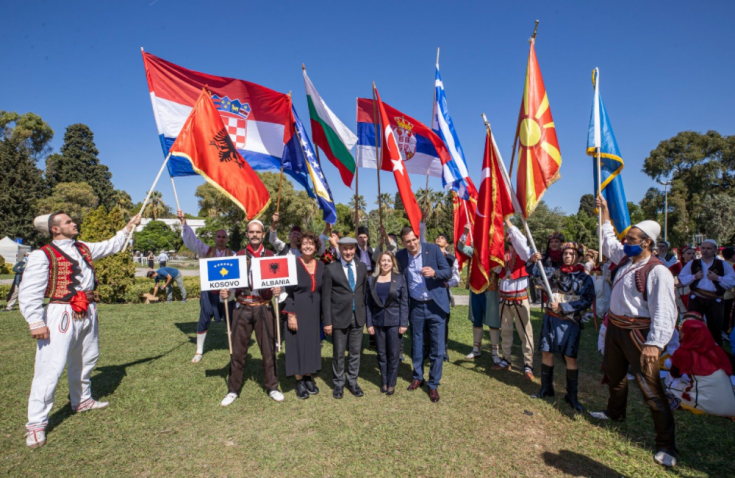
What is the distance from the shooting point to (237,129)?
6.97 m

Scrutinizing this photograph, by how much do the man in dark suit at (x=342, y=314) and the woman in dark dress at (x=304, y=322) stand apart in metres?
0.17

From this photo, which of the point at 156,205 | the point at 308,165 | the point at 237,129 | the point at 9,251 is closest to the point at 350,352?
the point at 308,165

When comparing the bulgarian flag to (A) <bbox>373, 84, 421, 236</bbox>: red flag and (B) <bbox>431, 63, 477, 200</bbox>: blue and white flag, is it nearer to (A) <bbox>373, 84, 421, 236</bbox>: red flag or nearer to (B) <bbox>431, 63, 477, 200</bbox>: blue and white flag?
(A) <bbox>373, 84, 421, 236</bbox>: red flag

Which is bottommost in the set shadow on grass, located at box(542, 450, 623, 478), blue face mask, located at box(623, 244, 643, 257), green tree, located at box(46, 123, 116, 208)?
shadow on grass, located at box(542, 450, 623, 478)

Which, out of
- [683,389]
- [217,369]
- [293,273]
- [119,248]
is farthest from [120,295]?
[683,389]

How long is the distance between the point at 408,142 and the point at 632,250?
4401 millimetres

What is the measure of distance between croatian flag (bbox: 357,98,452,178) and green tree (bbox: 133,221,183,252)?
4994cm

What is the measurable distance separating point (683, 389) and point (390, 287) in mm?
3634

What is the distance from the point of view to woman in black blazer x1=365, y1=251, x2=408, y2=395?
534cm

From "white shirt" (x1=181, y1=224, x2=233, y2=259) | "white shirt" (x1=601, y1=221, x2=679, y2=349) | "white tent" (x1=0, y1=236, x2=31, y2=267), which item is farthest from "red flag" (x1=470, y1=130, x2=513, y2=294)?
"white tent" (x1=0, y1=236, x2=31, y2=267)

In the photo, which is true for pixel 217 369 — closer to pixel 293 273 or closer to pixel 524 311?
pixel 293 273

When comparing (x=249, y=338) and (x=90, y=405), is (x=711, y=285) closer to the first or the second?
(x=249, y=338)

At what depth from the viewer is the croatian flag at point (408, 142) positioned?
7195 millimetres

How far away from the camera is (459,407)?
4.91 meters
